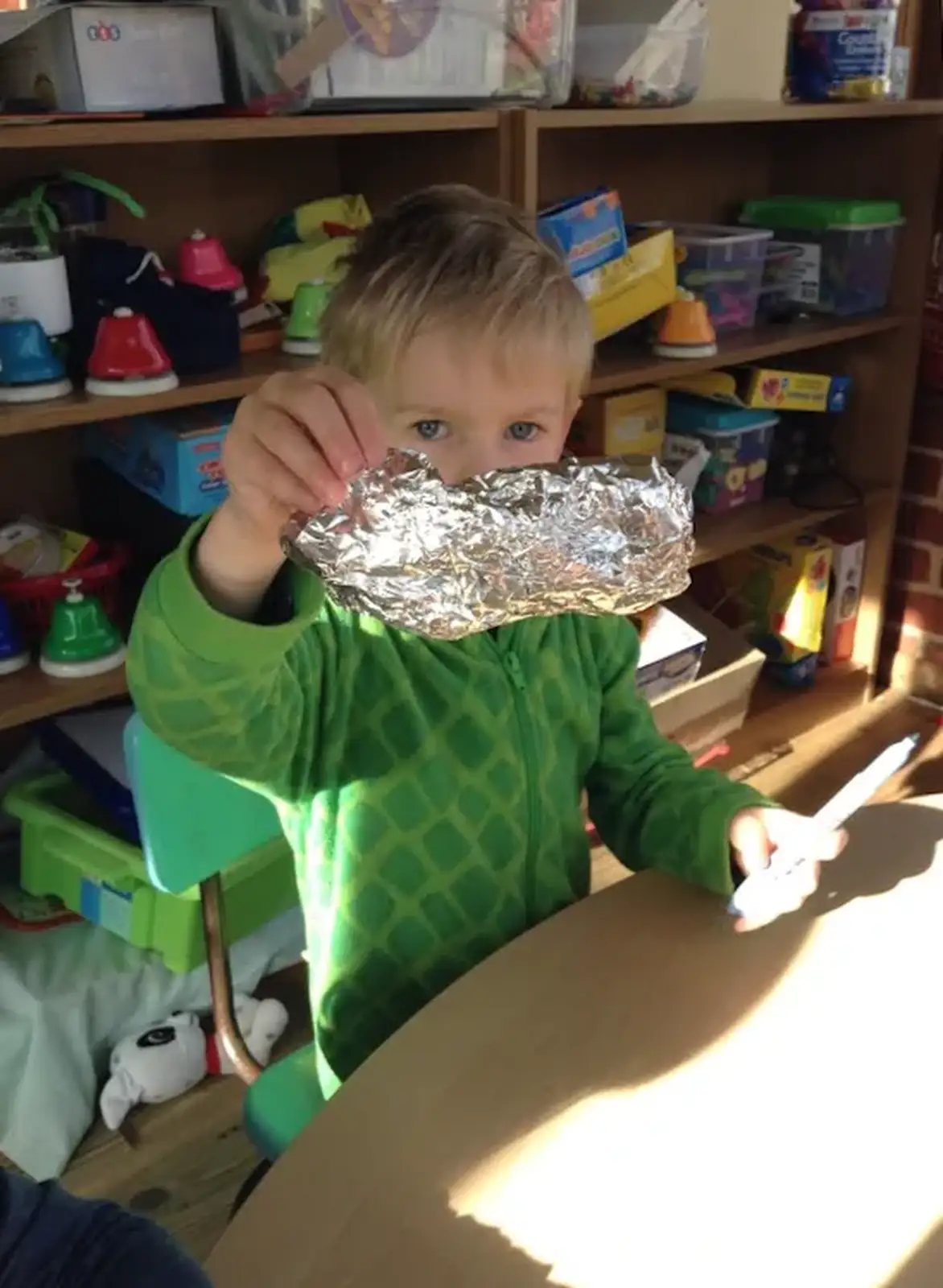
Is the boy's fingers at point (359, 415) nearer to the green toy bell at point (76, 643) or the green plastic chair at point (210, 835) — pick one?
the green plastic chair at point (210, 835)

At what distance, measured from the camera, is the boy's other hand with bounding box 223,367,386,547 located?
524 millimetres

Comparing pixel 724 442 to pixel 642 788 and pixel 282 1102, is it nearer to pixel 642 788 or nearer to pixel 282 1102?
→ pixel 642 788

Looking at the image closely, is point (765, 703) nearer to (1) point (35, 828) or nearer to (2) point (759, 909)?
(1) point (35, 828)

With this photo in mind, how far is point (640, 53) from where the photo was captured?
1534mm

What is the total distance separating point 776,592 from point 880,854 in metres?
1.40

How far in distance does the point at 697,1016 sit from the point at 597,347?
129 cm

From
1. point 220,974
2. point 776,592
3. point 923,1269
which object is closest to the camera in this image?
point 923,1269

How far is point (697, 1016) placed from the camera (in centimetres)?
67

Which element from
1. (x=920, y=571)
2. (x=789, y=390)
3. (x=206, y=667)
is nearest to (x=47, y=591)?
(x=206, y=667)

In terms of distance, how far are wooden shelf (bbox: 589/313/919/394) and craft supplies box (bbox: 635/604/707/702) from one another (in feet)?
1.17

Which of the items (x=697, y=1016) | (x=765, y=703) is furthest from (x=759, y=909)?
(x=765, y=703)

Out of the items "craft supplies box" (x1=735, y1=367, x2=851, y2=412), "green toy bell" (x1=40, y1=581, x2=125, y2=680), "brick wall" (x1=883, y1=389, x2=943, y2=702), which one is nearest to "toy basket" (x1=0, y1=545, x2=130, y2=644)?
"green toy bell" (x1=40, y1=581, x2=125, y2=680)

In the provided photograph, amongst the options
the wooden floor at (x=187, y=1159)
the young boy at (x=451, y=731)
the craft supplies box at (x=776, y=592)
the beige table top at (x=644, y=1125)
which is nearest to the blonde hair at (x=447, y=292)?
the young boy at (x=451, y=731)

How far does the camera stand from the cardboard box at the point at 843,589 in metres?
2.19
